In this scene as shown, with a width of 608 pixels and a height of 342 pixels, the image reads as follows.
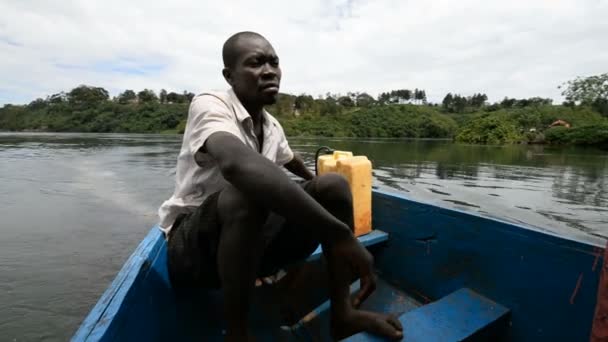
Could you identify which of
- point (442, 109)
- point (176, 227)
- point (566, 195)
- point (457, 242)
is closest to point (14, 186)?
point (176, 227)

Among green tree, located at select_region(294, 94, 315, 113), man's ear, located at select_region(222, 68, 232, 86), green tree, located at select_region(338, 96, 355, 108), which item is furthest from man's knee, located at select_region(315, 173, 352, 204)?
green tree, located at select_region(338, 96, 355, 108)

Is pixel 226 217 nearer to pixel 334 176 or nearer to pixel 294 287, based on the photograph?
pixel 334 176

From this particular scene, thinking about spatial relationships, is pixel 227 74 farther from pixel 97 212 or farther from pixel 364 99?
pixel 364 99

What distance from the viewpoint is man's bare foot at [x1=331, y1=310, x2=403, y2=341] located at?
133 centimetres

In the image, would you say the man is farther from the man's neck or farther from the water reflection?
the water reflection

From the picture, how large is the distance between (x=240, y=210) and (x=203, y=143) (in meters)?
0.29

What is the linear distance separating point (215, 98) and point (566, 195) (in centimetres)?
1292

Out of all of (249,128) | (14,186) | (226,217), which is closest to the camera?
(226,217)

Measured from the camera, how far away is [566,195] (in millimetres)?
11164

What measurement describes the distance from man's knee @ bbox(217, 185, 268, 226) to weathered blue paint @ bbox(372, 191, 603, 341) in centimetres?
119

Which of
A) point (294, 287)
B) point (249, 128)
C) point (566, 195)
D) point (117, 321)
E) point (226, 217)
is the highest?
point (249, 128)

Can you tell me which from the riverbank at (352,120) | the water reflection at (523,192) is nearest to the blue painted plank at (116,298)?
the water reflection at (523,192)

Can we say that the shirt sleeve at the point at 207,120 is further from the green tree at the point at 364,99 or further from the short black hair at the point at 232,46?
the green tree at the point at 364,99

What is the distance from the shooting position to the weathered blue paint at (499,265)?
1.42 metres
